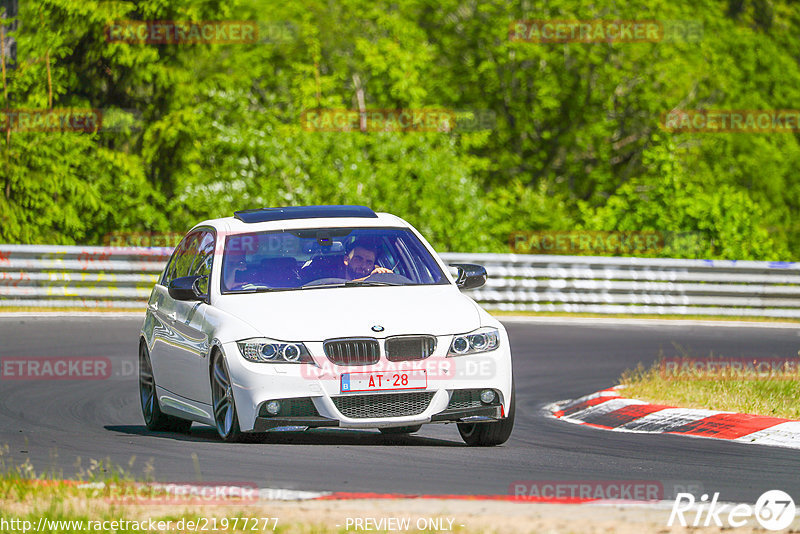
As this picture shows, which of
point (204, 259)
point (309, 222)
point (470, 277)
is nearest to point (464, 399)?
point (470, 277)

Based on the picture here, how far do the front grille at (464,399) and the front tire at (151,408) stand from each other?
276 centimetres

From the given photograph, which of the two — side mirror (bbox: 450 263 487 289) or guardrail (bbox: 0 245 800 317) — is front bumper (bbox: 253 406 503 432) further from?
guardrail (bbox: 0 245 800 317)

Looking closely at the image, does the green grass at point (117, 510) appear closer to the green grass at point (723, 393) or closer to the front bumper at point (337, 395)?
the front bumper at point (337, 395)

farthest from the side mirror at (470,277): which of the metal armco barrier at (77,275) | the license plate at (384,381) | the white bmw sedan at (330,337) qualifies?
the metal armco barrier at (77,275)

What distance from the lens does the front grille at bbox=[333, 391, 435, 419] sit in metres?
9.03

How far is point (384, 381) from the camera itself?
9.02 m

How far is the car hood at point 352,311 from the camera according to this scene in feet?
29.7

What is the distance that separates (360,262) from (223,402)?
5.04ft

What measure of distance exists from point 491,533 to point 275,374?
10.3 feet

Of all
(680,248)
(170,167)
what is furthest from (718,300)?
(170,167)

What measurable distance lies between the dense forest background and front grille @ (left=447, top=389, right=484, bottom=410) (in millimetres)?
19017

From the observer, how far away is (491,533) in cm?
609

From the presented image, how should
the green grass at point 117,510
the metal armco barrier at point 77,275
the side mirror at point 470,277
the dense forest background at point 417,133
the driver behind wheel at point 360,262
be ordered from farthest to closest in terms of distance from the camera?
1. the dense forest background at point 417,133
2. the metal armco barrier at point 77,275
3. the side mirror at point 470,277
4. the driver behind wheel at point 360,262
5. the green grass at point 117,510

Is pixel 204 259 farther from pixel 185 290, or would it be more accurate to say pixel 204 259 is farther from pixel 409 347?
pixel 409 347
